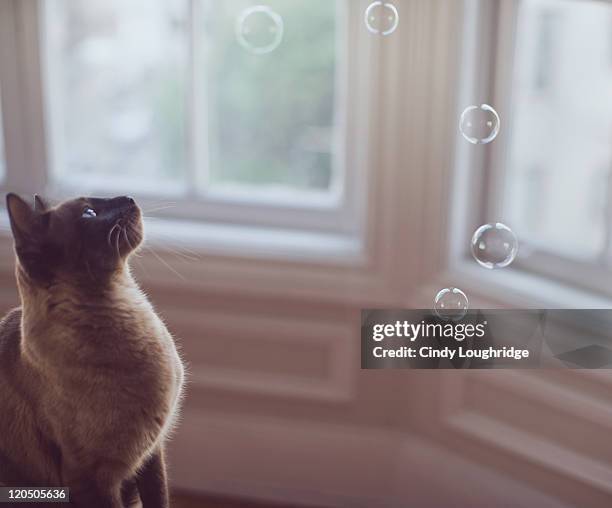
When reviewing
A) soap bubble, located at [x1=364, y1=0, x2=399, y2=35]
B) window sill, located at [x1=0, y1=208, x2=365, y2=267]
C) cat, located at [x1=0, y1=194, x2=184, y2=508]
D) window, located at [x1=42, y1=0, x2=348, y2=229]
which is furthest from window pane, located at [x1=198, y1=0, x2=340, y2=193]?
cat, located at [x1=0, y1=194, x2=184, y2=508]

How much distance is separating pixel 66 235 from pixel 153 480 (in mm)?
347

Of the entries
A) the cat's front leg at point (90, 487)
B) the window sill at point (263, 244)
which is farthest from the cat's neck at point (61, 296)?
the window sill at point (263, 244)

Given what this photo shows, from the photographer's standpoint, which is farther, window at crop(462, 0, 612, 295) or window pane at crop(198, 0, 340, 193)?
window pane at crop(198, 0, 340, 193)

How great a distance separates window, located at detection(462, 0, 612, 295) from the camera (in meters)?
1.21

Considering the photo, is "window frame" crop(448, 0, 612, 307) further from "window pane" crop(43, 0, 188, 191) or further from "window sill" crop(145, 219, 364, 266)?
"window pane" crop(43, 0, 188, 191)

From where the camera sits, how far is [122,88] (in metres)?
1.45

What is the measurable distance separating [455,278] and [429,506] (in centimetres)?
39

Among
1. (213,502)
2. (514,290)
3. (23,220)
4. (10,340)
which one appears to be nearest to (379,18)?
(514,290)

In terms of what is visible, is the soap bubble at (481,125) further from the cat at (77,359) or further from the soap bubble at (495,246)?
the cat at (77,359)

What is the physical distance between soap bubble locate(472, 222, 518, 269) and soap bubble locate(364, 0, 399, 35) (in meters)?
0.31

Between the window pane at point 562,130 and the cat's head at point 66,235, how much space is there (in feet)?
2.08

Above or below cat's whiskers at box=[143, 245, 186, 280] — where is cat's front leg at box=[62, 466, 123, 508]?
below

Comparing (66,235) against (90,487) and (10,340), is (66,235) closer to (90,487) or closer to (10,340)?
(10,340)

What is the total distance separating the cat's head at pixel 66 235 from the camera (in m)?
0.94
